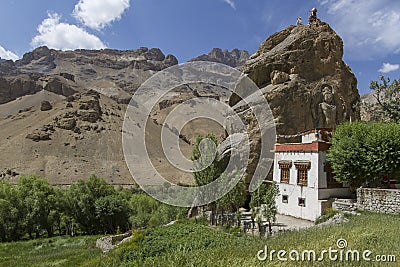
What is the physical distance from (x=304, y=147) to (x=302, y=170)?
1.44 metres

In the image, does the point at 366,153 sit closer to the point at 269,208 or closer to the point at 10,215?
the point at 269,208

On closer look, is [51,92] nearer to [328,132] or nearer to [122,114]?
[122,114]

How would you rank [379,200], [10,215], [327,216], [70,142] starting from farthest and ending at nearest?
[70,142] → [10,215] → [327,216] → [379,200]

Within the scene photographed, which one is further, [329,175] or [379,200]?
[329,175]

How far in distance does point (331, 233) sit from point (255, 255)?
11.5 feet

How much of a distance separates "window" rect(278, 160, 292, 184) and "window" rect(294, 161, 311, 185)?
0.76 m

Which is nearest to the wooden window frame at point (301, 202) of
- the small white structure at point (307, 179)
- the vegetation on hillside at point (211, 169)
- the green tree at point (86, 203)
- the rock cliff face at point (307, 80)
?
the small white structure at point (307, 179)

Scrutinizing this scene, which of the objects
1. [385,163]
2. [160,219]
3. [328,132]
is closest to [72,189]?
[160,219]

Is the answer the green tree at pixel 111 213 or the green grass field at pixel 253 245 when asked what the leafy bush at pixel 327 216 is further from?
the green tree at pixel 111 213

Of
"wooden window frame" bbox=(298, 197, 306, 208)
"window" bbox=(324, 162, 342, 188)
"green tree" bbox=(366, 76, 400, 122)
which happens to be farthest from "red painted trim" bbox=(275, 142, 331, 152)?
"green tree" bbox=(366, 76, 400, 122)

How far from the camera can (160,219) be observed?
38.4 metres

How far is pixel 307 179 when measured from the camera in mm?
19328

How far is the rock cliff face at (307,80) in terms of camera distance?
2389cm

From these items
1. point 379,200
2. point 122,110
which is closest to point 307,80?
point 379,200
